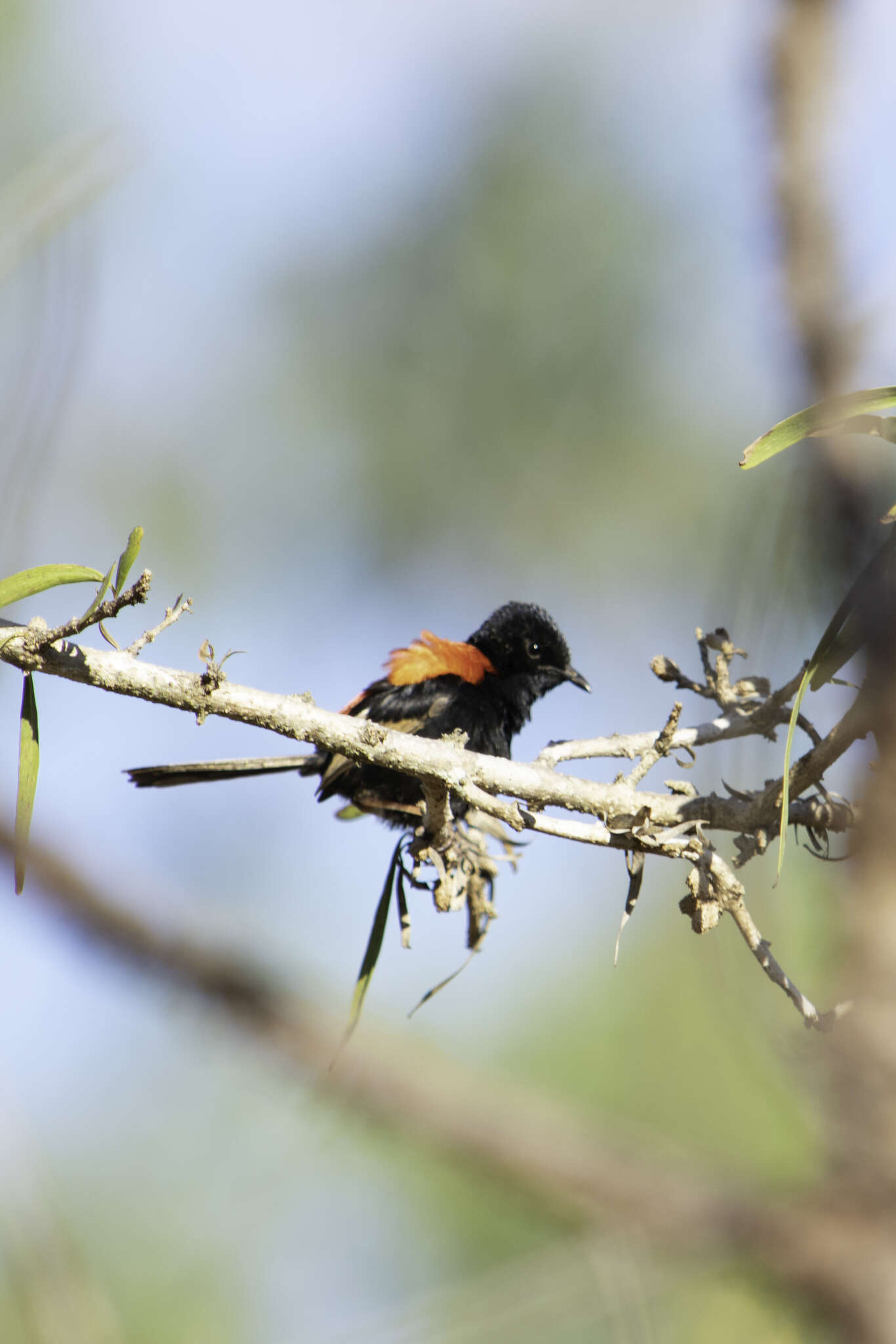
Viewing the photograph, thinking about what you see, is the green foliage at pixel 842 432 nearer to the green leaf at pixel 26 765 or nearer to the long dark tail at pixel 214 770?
the green leaf at pixel 26 765

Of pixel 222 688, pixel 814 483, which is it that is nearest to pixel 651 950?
pixel 814 483

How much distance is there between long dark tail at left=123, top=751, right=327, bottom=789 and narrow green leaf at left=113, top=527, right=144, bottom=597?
1.69 meters

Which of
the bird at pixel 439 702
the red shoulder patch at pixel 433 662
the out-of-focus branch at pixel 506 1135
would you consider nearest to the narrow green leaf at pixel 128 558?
the out-of-focus branch at pixel 506 1135

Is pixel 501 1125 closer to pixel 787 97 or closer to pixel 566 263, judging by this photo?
pixel 787 97

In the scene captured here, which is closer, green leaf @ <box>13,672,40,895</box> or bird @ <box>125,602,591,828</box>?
green leaf @ <box>13,672,40,895</box>

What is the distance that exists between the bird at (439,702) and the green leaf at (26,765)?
138 centimetres

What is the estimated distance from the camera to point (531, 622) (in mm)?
4578

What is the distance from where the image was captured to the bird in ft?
11.5

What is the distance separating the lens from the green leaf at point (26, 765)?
1.56 meters

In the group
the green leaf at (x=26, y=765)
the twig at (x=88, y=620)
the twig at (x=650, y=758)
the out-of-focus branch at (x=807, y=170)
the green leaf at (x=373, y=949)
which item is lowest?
the green leaf at (x=373, y=949)

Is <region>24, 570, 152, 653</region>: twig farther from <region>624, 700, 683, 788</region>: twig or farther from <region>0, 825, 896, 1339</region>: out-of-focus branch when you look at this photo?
Answer: <region>624, 700, 683, 788</region>: twig

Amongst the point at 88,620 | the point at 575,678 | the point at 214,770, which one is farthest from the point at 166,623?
the point at 575,678

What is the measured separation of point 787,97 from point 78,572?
104 inches

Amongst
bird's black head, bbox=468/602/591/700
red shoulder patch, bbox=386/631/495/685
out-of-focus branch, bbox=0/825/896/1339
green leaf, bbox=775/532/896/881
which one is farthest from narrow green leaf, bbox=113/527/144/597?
bird's black head, bbox=468/602/591/700
